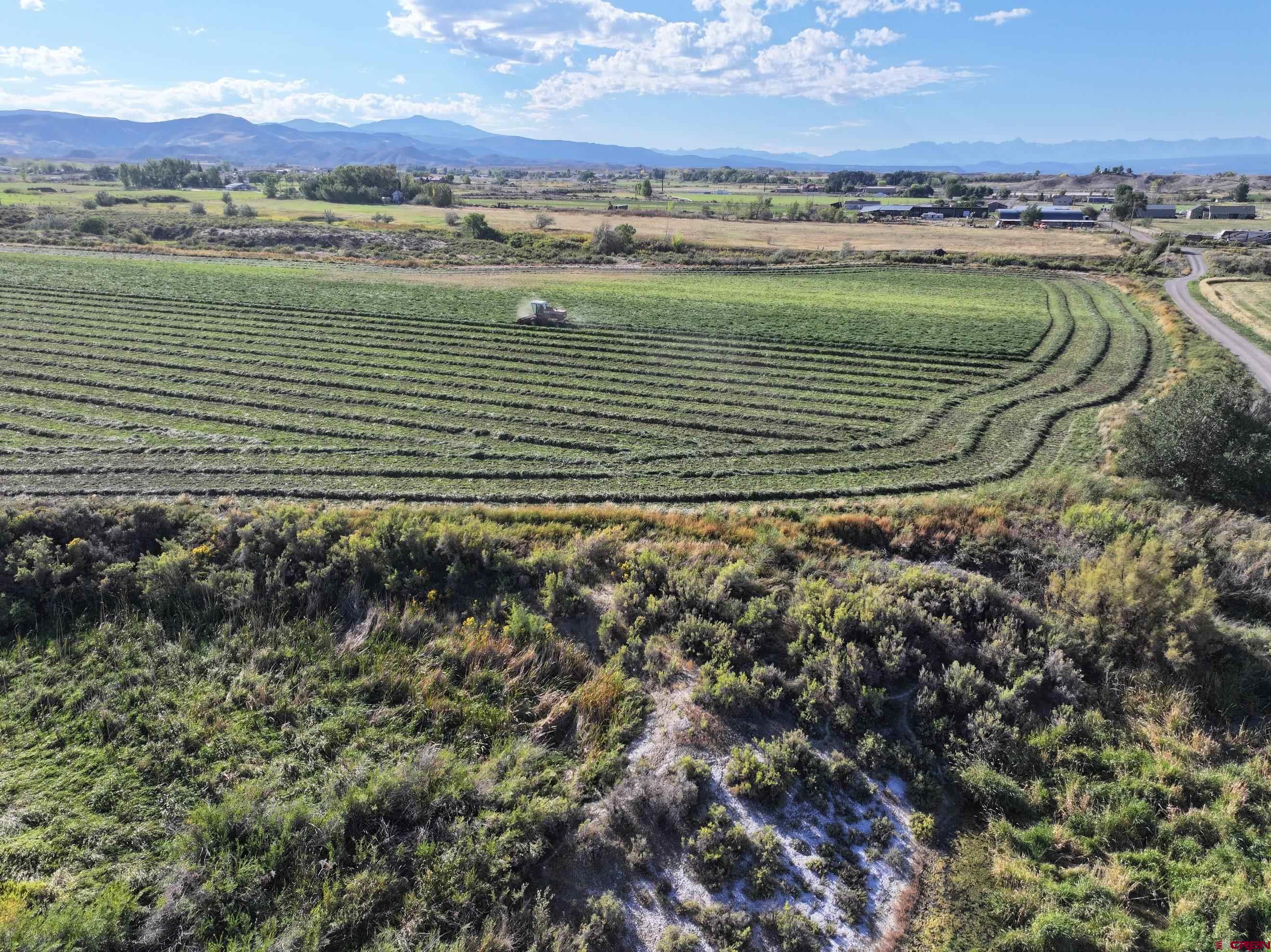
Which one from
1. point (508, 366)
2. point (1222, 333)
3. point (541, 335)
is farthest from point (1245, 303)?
point (508, 366)

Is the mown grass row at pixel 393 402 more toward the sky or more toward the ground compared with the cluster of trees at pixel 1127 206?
more toward the ground

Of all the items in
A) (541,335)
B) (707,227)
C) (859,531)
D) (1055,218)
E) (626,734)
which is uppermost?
(1055,218)

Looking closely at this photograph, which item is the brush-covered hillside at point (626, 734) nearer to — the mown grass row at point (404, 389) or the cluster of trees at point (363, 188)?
the mown grass row at point (404, 389)

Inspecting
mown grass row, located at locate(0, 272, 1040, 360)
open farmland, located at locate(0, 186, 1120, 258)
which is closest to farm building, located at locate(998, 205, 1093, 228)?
open farmland, located at locate(0, 186, 1120, 258)

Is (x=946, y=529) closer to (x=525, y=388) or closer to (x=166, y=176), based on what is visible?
(x=525, y=388)

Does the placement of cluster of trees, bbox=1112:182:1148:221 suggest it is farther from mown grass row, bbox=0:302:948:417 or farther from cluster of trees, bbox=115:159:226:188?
cluster of trees, bbox=115:159:226:188

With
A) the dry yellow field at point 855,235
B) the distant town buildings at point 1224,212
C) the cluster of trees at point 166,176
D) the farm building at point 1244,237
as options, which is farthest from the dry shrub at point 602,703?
the cluster of trees at point 166,176
